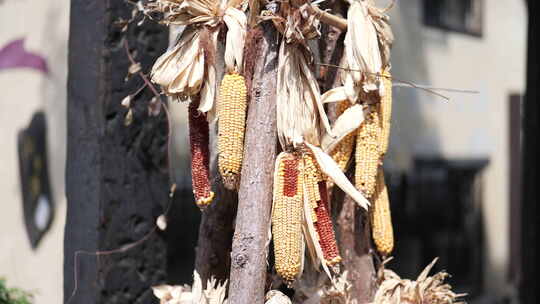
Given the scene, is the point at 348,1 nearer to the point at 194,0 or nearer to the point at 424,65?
the point at 194,0

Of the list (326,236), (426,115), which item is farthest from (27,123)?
(426,115)

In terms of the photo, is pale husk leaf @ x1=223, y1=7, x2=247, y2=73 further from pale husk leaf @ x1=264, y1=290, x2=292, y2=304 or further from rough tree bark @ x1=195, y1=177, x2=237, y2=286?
pale husk leaf @ x1=264, y1=290, x2=292, y2=304

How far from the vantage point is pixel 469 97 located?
6.80 m

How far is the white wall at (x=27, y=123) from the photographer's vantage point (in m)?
2.73

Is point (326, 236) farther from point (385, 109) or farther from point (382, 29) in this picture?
point (382, 29)

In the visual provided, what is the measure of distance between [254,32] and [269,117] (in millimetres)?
209

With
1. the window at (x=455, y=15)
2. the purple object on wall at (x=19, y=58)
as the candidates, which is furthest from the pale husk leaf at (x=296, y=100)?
the window at (x=455, y=15)

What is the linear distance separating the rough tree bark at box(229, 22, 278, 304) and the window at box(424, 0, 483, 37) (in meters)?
5.03

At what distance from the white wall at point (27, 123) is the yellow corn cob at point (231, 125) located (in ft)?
4.68

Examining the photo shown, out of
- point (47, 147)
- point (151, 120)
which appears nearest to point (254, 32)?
point (151, 120)

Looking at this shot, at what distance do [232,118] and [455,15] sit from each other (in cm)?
596

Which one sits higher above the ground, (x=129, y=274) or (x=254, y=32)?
(x=254, y=32)

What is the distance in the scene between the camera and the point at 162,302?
1663 mm

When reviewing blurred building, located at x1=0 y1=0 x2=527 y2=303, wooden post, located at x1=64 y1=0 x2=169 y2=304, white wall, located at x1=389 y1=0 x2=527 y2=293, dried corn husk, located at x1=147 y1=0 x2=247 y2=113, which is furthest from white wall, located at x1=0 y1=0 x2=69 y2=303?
white wall, located at x1=389 y1=0 x2=527 y2=293
